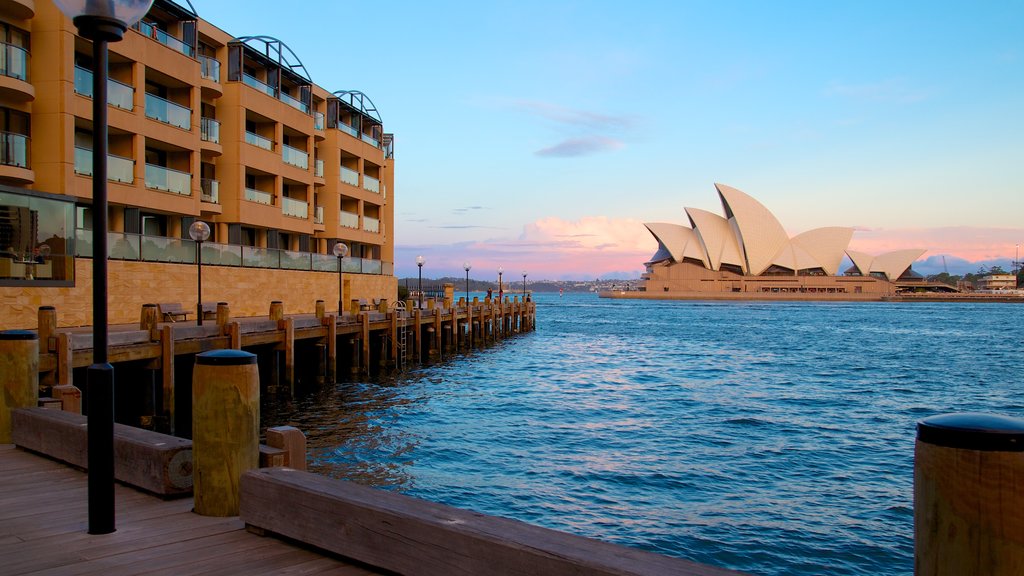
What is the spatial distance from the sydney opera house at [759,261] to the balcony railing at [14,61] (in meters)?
102

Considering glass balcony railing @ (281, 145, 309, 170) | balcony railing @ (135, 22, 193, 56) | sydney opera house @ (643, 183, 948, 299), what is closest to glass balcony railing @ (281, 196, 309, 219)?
glass balcony railing @ (281, 145, 309, 170)

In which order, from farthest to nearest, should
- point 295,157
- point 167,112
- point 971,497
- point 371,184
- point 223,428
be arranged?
point 371,184
point 295,157
point 167,112
point 223,428
point 971,497

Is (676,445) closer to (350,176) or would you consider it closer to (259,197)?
(259,197)

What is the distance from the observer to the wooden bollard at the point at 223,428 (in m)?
4.52

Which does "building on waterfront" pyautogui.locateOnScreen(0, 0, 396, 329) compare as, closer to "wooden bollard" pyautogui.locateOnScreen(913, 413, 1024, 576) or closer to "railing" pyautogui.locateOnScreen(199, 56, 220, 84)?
"railing" pyautogui.locateOnScreen(199, 56, 220, 84)

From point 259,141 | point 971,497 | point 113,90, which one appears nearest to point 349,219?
point 259,141

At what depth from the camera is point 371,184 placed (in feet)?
133

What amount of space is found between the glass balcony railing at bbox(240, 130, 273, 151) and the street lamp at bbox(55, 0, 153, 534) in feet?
84.6

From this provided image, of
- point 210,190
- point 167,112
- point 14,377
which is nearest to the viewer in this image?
point 14,377

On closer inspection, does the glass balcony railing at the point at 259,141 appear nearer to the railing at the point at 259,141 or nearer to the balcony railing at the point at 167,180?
the railing at the point at 259,141

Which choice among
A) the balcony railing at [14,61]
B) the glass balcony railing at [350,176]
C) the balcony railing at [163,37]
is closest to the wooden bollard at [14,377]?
the balcony railing at [14,61]

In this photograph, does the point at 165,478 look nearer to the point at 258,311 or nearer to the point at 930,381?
the point at 258,311

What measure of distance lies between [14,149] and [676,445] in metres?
18.1

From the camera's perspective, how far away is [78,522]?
455 cm
